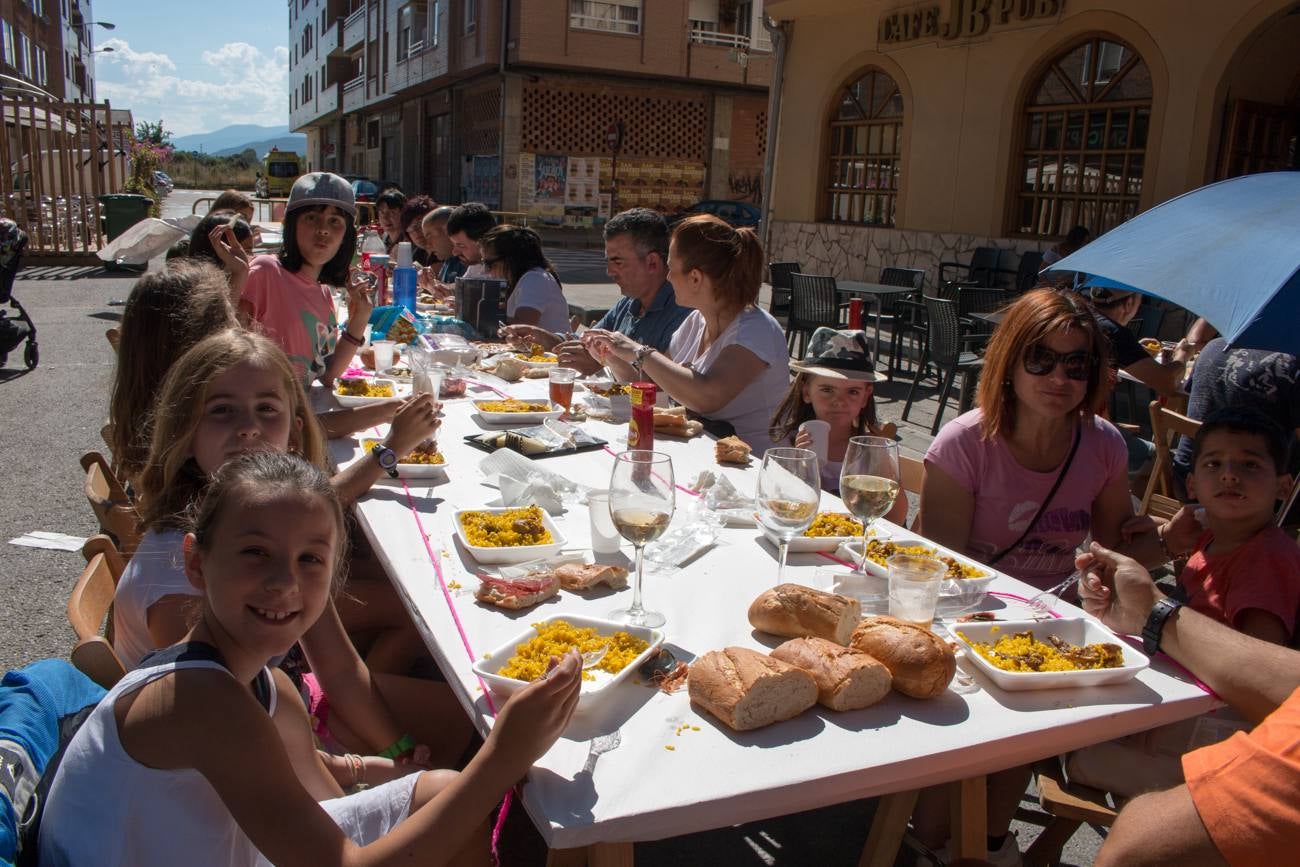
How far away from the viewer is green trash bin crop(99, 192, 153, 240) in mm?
17406

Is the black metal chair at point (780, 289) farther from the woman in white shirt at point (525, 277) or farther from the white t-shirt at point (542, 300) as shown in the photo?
the white t-shirt at point (542, 300)

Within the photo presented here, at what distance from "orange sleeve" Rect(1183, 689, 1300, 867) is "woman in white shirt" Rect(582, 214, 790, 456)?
2.70 metres

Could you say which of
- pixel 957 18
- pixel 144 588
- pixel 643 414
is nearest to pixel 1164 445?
pixel 643 414

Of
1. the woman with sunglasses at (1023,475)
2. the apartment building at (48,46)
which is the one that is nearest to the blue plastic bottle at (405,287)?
the woman with sunglasses at (1023,475)

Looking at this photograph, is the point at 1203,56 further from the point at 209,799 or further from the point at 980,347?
the point at 209,799

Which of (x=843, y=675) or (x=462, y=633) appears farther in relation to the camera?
(x=462, y=633)

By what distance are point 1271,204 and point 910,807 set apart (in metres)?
2.24

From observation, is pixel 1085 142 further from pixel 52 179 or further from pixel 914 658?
pixel 52 179

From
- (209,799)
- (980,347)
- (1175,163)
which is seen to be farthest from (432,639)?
(1175,163)

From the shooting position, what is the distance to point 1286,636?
2.27 m

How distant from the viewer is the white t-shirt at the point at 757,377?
13.4ft

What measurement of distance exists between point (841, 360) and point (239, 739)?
8.56 feet

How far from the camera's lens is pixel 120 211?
57.3 ft

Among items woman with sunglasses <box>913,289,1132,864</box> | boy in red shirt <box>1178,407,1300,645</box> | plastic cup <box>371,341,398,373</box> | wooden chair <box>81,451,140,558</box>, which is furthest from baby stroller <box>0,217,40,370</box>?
boy in red shirt <box>1178,407,1300,645</box>
